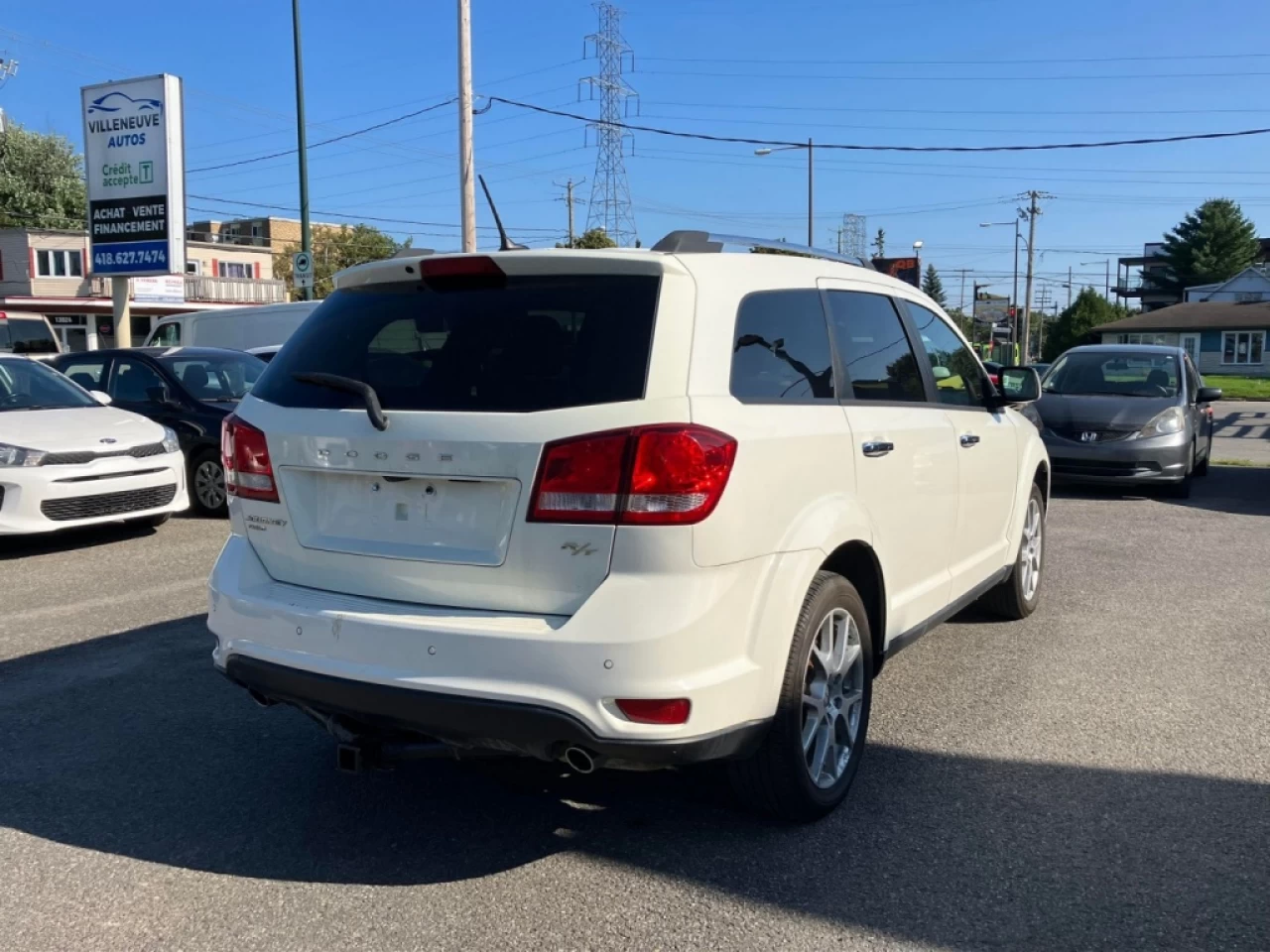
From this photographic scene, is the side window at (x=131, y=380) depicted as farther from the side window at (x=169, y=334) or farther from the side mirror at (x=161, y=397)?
the side window at (x=169, y=334)

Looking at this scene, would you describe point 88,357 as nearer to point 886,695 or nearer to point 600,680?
point 886,695

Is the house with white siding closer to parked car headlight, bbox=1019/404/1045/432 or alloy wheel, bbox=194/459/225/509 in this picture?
parked car headlight, bbox=1019/404/1045/432

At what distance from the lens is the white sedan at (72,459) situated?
323 inches

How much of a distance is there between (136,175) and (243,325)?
3424 millimetres

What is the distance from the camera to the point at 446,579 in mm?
3186

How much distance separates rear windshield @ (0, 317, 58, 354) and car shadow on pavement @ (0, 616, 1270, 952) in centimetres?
2497

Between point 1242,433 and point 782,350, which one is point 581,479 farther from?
point 1242,433

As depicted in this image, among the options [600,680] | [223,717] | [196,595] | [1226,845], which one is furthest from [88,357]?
[1226,845]

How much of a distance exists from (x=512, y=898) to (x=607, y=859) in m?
0.35

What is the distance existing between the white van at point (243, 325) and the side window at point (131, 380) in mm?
7675

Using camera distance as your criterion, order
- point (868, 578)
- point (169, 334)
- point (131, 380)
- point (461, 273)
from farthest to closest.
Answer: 1. point (169, 334)
2. point (131, 380)
3. point (868, 578)
4. point (461, 273)

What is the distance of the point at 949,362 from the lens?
5145 mm

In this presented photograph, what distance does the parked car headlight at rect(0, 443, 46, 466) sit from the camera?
27.0 feet

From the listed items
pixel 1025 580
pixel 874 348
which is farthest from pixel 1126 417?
pixel 874 348
